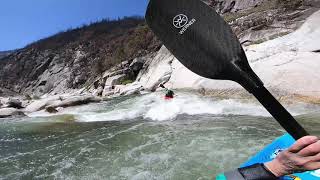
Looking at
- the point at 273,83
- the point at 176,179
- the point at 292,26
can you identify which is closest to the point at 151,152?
the point at 176,179

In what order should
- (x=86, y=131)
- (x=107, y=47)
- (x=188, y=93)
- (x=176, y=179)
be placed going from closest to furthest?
(x=176, y=179) < (x=86, y=131) < (x=188, y=93) < (x=107, y=47)

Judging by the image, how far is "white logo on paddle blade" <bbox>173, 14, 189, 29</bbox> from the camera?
96.5 inches

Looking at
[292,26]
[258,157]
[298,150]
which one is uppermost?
[292,26]

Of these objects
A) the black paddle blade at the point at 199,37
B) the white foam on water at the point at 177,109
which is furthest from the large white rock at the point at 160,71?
the black paddle blade at the point at 199,37

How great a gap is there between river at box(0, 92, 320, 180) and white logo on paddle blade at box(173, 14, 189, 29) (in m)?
3.18

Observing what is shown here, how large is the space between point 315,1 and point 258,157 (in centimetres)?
1525

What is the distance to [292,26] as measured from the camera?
1494cm

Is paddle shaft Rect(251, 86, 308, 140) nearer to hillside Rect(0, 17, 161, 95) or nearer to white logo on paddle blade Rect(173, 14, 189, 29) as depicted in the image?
white logo on paddle blade Rect(173, 14, 189, 29)

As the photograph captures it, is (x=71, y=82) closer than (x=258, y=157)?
No

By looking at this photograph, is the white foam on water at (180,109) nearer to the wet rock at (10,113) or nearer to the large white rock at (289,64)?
the large white rock at (289,64)

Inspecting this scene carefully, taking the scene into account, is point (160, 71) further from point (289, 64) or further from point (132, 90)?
point (289, 64)

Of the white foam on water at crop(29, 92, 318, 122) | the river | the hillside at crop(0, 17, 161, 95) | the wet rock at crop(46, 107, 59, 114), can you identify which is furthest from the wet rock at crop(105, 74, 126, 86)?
the river

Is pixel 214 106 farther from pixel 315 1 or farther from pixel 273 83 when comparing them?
pixel 315 1

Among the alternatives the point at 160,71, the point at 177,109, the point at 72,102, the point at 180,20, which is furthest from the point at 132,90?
the point at 180,20
